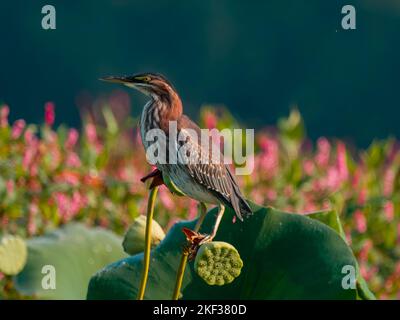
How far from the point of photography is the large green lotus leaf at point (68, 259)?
2.39m

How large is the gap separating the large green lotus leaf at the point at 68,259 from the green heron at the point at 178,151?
792 mm

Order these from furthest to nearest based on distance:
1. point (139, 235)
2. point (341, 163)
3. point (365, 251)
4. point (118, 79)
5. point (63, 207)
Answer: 1. point (341, 163)
2. point (365, 251)
3. point (63, 207)
4. point (139, 235)
5. point (118, 79)

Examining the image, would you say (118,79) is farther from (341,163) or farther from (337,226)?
(341,163)

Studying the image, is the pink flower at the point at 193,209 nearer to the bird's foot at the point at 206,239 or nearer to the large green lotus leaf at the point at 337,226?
the large green lotus leaf at the point at 337,226

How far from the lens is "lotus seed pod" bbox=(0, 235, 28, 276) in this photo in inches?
89.5

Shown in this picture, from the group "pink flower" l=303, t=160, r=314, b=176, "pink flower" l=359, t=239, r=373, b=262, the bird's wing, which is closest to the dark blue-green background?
"pink flower" l=303, t=160, r=314, b=176

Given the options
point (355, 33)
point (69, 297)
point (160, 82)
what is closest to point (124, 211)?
point (69, 297)

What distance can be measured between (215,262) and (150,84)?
0.25 metres

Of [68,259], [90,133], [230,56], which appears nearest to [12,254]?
[68,259]

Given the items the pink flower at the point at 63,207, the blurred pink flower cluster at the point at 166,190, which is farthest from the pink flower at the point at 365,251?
the pink flower at the point at 63,207

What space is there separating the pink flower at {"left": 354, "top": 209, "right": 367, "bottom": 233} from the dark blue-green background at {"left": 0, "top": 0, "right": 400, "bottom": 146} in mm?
6584

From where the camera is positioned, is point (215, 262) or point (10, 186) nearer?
point (215, 262)

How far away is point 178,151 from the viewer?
157cm

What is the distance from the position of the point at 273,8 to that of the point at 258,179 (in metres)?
8.43
